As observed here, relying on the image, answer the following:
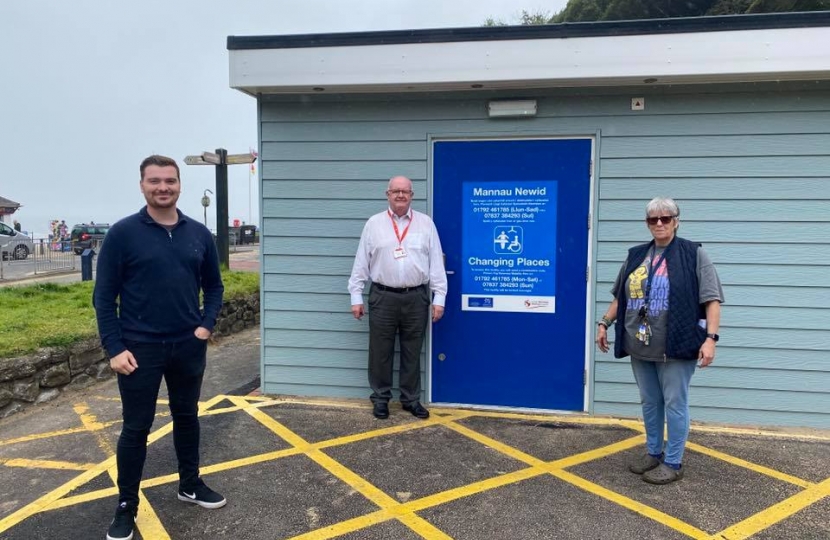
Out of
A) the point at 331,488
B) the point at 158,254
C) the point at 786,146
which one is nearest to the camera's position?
the point at 158,254

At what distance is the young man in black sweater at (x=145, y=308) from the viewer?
2.74 meters

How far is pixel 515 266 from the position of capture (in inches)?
183

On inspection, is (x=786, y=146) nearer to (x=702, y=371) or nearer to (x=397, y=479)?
(x=702, y=371)

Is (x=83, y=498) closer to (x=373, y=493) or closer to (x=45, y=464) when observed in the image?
(x=45, y=464)

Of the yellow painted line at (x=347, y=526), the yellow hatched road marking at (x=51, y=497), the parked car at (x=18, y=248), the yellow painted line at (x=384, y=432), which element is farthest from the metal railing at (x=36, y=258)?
the yellow painted line at (x=347, y=526)

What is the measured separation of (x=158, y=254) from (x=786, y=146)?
436 cm

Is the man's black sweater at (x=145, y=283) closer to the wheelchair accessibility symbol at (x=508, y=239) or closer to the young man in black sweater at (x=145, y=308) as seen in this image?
the young man in black sweater at (x=145, y=308)

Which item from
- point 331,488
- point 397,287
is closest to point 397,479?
point 331,488

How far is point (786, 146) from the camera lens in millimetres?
4309

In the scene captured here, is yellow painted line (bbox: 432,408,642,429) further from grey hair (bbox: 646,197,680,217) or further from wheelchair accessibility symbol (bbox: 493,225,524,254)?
grey hair (bbox: 646,197,680,217)

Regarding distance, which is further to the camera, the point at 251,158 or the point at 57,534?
the point at 251,158

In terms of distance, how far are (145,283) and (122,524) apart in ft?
3.84

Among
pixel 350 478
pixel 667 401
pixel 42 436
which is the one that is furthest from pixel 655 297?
pixel 42 436

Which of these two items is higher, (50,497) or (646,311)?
(646,311)
